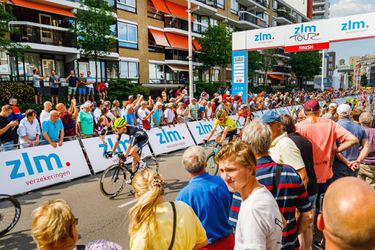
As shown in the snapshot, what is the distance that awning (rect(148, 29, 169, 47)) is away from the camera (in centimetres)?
2939

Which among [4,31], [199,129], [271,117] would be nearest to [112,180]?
[271,117]

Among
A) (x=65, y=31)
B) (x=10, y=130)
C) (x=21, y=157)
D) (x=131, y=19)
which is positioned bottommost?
(x=21, y=157)

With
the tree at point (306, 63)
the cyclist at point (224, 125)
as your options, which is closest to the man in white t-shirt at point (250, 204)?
the cyclist at point (224, 125)

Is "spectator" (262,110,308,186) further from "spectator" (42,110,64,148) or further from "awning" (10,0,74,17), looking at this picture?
"awning" (10,0,74,17)

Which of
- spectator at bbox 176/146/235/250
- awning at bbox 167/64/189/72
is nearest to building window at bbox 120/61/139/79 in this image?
awning at bbox 167/64/189/72

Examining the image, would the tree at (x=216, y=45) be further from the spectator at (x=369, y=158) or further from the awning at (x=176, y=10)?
the spectator at (x=369, y=158)

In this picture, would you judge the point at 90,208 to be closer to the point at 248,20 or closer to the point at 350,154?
the point at 350,154

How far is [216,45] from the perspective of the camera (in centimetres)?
3175

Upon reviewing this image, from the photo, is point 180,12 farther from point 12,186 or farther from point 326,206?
point 326,206

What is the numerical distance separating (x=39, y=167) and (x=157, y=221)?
6679 mm

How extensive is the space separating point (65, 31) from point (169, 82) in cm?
1263

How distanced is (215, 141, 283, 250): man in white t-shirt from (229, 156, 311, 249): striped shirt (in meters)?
0.32

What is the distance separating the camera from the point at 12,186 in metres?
6.91

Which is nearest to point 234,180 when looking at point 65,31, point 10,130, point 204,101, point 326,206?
point 326,206
